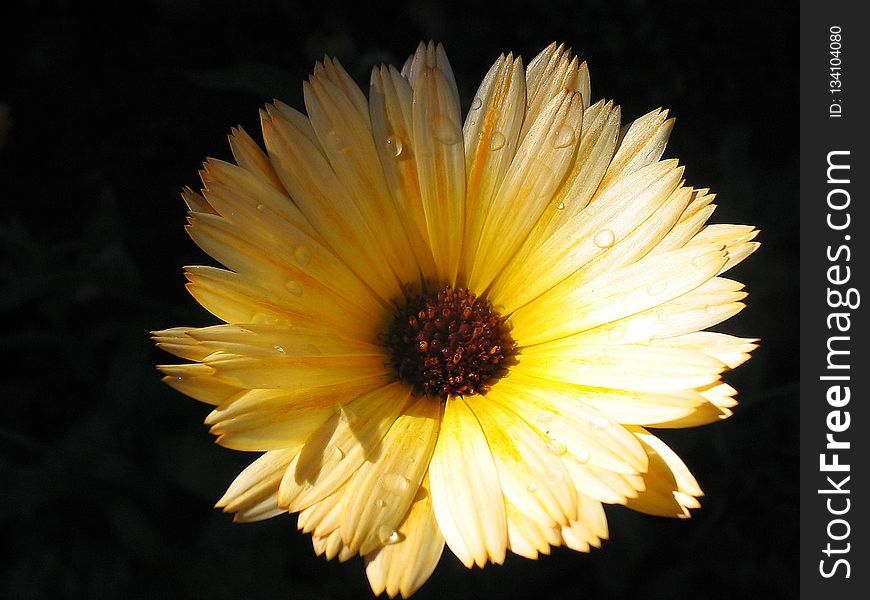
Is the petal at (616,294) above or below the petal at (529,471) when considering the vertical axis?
above

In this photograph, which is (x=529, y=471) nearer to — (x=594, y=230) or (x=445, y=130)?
(x=594, y=230)

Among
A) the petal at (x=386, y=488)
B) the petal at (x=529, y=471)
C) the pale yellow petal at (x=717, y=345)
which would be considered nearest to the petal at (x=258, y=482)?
the petal at (x=386, y=488)

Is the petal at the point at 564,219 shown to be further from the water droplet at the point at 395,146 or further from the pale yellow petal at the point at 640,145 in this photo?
the water droplet at the point at 395,146

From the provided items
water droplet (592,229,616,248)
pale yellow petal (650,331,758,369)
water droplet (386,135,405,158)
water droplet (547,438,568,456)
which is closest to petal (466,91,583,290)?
water droplet (592,229,616,248)

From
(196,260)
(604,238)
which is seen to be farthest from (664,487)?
(196,260)

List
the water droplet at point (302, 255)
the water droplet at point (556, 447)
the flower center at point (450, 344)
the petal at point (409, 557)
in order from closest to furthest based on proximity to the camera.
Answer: the petal at point (409, 557) < the water droplet at point (556, 447) < the water droplet at point (302, 255) < the flower center at point (450, 344)

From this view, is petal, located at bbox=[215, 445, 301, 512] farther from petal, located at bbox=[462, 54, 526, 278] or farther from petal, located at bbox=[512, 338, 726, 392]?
petal, located at bbox=[462, 54, 526, 278]
